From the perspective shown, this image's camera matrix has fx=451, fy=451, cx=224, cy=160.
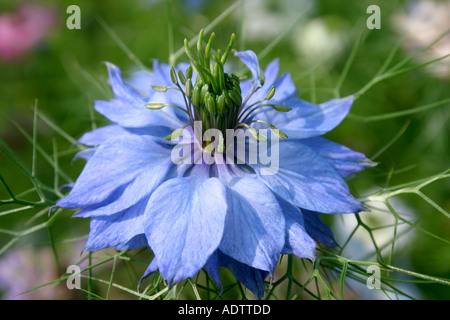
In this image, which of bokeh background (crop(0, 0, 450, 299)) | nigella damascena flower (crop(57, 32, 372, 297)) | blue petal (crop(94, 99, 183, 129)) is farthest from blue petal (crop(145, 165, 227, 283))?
bokeh background (crop(0, 0, 450, 299))

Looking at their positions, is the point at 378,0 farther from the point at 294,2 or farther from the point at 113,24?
the point at 113,24

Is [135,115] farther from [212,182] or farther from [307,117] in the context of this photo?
[307,117]

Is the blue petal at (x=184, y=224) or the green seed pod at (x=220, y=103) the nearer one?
the blue petal at (x=184, y=224)

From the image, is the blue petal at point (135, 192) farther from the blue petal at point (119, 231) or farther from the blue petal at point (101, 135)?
the blue petal at point (101, 135)

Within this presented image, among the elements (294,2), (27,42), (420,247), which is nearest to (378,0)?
(294,2)

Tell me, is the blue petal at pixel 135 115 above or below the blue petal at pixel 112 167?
above

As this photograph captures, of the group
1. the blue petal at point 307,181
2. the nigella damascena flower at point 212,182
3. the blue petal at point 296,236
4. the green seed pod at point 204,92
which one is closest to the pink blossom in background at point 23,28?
the nigella damascena flower at point 212,182

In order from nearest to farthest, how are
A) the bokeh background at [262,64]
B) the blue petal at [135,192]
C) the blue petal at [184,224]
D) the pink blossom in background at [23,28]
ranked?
the blue petal at [184,224], the blue petal at [135,192], the bokeh background at [262,64], the pink blossom in background at [23,28]
